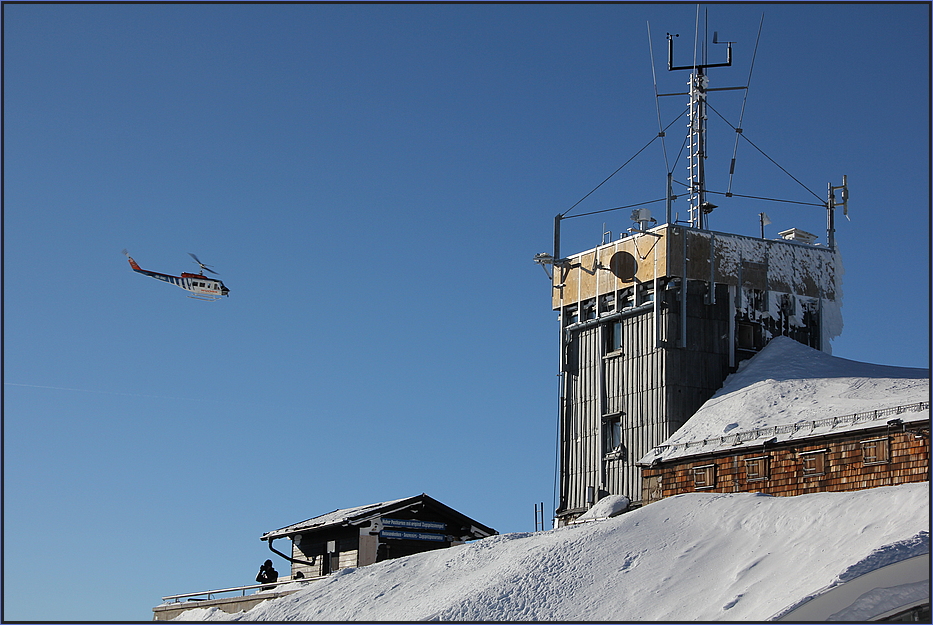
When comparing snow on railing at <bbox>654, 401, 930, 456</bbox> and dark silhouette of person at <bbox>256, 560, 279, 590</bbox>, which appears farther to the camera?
dark silhouette of person at <bbox>256, 560, 279, 590</bbox>

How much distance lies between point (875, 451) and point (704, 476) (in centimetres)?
522

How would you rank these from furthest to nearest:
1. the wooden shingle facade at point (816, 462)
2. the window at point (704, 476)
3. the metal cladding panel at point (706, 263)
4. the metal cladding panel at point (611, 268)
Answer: the metal cladding panel at point (611, 268) < the metal cladding panel at point (706, 263) < the window at point (704, 476) < the wooden shingle facade at point (816, 462)

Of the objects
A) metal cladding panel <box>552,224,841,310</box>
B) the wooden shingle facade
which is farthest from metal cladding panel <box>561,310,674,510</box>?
the wooden shingle facade

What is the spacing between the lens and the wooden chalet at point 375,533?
36719 millimetres

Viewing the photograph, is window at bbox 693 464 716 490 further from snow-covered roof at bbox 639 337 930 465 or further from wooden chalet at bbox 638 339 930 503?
snow-covered roof at bbox 639 337 930 465

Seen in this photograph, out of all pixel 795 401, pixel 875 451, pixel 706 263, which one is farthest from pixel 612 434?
pixel 875 451

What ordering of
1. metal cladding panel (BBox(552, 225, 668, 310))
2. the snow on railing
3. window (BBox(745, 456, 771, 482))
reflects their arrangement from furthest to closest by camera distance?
metal cladding panel (BBox(552, 225, 668, 310)) < window (BBox(745, 456, 771, 482)) < the snow on railing

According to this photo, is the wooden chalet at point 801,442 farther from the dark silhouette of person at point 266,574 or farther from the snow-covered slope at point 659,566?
the dark silhouette of person at point 266,574

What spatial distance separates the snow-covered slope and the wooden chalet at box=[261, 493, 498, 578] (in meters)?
7.95

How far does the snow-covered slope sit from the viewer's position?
20.3 meters

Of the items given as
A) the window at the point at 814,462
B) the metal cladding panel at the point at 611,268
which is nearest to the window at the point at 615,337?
the metal cladding panel at the point at 611,268

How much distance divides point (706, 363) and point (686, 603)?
16.6 meters

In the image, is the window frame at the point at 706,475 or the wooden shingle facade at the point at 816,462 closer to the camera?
the wooden shingle facade at the point at 816,462

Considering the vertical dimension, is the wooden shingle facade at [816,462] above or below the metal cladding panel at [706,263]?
below
